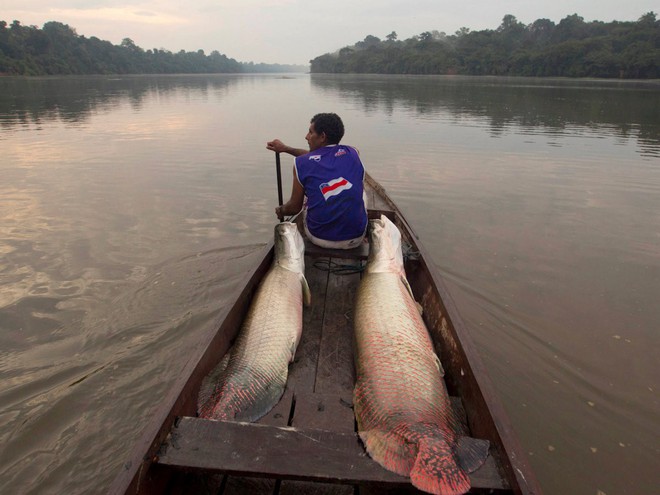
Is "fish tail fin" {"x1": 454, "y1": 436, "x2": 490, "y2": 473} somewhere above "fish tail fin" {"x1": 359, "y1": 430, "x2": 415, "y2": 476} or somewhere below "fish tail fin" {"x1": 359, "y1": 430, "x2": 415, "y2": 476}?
below

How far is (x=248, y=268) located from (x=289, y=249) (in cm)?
210

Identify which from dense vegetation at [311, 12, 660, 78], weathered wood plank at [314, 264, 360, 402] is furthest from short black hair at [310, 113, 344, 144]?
dense vegetation at [311, 12, 660, 78]

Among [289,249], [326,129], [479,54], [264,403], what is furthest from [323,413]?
[479,54]

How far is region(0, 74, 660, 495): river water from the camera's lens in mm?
3582

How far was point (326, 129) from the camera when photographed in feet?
15.9

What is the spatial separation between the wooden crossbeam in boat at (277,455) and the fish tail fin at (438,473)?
63mm

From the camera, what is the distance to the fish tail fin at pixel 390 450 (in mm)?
2123

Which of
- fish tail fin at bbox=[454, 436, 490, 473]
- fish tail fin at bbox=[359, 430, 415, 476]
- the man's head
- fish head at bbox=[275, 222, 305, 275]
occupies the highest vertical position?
the man's head

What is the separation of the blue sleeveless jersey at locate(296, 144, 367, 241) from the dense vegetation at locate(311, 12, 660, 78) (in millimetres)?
66417

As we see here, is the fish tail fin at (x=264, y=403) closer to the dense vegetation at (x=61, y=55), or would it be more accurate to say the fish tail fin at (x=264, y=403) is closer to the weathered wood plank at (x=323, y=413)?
the weathered wood plank at (x=323, y=413)

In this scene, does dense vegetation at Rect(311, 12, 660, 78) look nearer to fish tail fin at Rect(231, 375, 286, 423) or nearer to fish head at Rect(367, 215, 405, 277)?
fish head at Rect(367, 215, 405, 277)

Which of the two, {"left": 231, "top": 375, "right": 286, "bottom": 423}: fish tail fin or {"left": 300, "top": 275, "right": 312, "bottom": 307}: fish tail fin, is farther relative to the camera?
{"left": 300, "top": 275, "right": 312, "bottom": 307}: fish tail fin

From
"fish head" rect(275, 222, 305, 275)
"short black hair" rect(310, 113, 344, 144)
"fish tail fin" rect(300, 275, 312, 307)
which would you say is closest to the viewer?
"fish tail fin" rect(300, 275, 312, 307)

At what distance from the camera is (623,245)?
23.5 feet
